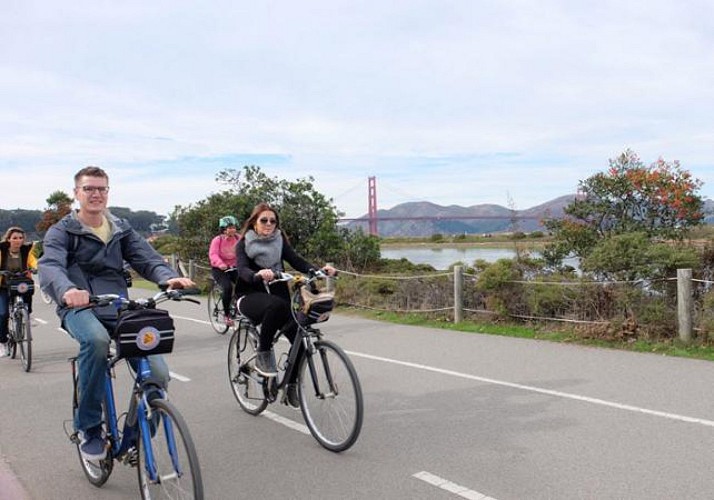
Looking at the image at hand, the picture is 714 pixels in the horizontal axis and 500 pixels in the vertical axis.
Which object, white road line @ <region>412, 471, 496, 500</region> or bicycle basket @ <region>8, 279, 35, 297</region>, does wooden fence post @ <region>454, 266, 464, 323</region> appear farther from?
white road line @ <region>412, 471, 496, 500</region>

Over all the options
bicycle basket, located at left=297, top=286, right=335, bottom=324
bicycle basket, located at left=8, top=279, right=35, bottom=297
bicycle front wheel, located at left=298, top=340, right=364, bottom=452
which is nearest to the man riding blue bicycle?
bicycle basket, located at left=297, top=286, right=335, bottom=324

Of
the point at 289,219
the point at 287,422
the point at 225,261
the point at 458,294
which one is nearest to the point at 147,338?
the point at 287,422

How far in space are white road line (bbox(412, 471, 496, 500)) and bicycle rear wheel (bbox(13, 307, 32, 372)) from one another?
5844mm

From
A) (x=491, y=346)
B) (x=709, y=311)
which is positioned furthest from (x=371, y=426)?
(x=709, y=311)

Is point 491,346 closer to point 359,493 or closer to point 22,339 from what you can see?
point 359,493

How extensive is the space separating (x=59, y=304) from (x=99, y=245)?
518mm

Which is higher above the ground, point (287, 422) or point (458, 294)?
point (458, 294)

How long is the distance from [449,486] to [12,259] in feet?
23.2

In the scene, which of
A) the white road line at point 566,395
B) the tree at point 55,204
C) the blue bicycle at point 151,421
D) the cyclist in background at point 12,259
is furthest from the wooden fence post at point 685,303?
the tree at point 55,204

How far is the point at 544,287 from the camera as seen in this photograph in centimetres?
993

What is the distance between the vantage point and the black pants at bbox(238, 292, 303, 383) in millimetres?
5117

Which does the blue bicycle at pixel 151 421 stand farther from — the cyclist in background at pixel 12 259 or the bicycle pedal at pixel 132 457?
the cyclist in background at pixel 12 259

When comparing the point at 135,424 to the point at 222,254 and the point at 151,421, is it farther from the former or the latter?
the point at 222,254

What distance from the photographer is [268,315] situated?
16.8 feet
